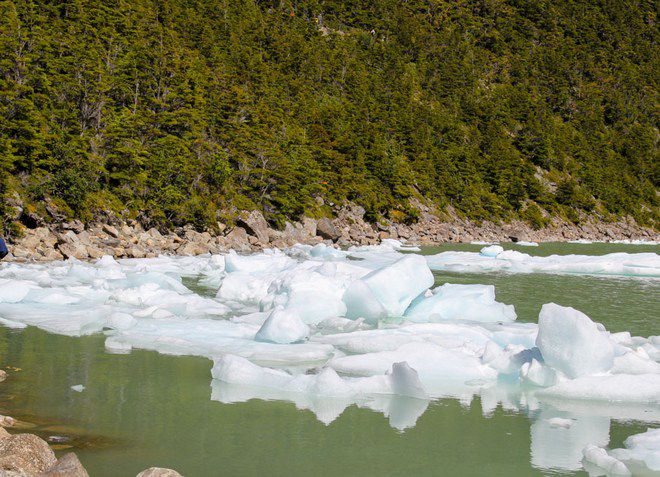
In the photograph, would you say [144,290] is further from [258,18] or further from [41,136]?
[258,18]

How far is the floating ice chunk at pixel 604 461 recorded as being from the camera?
591 cm

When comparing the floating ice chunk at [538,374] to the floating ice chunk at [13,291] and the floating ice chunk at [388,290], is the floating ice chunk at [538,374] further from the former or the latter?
the floating ice chunk at [13,291]

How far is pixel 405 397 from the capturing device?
8164mm

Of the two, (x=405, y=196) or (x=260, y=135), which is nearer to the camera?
(x=260, y=135)

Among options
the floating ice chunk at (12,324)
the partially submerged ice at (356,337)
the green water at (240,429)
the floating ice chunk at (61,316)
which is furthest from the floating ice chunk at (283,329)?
the floating ice chunk at (12,324)

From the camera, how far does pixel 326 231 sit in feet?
140

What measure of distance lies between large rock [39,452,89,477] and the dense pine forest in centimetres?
2121

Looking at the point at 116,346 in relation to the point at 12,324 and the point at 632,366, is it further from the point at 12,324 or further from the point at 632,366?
the point at 632,366

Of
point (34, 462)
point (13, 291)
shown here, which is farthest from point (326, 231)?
point (34, 462)

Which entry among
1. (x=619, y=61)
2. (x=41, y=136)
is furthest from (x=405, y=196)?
(x=619, y=61)

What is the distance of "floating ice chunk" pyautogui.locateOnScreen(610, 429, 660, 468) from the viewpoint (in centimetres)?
604

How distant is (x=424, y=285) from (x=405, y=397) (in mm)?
5947

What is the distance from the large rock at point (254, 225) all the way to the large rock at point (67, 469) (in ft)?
101

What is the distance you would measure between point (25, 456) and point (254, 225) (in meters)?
32.3
